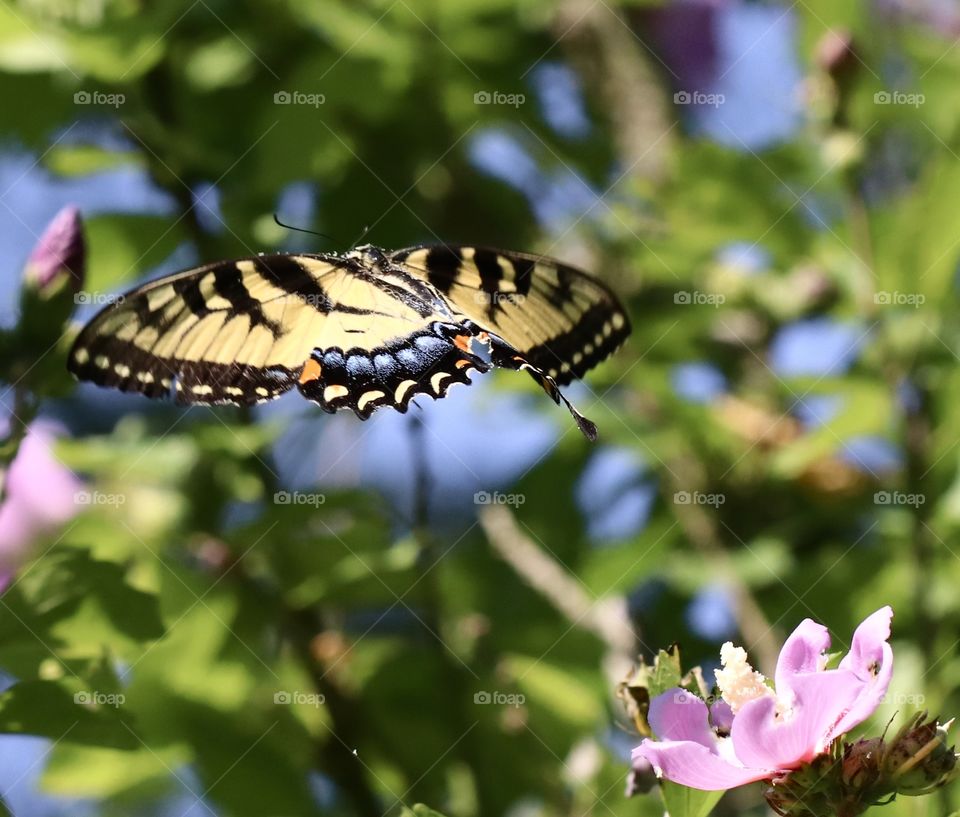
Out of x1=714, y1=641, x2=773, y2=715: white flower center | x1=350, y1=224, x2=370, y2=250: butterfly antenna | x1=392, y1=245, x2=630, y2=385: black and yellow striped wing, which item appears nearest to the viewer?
x1=714, y1=641, x2=773, y2=715: white flower center

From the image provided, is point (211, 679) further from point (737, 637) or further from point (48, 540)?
point (737, 637)

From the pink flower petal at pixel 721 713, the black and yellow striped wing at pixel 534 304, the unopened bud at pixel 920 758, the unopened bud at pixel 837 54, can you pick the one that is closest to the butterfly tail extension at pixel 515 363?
the black and yellow striped wing at pixel 534 304

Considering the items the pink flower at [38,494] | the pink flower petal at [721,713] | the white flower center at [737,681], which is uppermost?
the white flower center at [737,681]

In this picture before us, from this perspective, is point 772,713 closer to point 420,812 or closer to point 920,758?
point 920,758

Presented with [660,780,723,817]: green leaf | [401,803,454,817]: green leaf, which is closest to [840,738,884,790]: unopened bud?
[660,780,723,817]: green leaf

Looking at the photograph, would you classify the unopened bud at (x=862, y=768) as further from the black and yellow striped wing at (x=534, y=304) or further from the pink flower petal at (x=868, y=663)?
the black and yellow striped wing at (x=534, y=304)

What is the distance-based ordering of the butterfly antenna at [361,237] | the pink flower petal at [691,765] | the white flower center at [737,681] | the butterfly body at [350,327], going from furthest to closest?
the butterfly antenna at [361,237] → the butterfly body at [350,327] → the white flower center at [737,681] → the pink flower petal at [691,765]

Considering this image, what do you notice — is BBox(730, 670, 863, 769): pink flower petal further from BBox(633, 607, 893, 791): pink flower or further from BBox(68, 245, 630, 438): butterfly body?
BBox(68, 245, 630, 438): butterfly body
